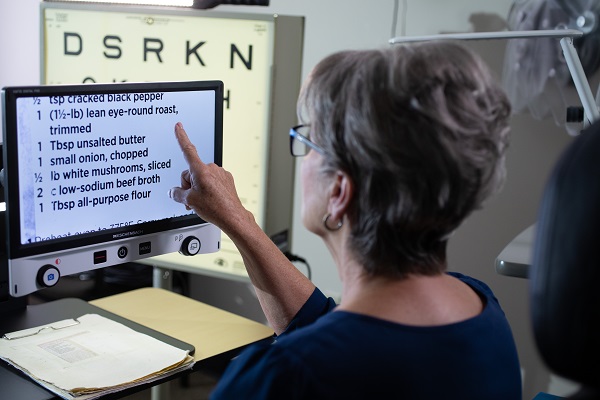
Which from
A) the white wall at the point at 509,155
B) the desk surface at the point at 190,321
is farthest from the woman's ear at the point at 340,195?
the white wall at the point at 509,155

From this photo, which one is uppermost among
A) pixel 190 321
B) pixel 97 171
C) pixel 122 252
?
pixel 97 171

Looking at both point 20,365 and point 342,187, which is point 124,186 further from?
point 342,187

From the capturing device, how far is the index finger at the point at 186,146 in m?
1.45

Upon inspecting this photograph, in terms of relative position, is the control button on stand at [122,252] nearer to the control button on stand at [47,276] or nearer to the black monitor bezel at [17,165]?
the black monitor bezel at [17,165]

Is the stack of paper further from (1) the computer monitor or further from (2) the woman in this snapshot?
(2) the woman

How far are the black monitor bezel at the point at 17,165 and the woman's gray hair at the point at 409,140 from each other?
1.52 feet

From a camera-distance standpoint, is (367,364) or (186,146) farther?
(186,146)

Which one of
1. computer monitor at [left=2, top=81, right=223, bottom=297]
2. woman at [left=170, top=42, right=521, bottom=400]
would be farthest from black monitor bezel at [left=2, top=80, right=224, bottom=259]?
woman at [left=170, top=42, right=521, bottom=400]

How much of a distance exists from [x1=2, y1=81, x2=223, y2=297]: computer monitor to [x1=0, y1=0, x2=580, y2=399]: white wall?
115 cm

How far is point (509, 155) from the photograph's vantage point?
2361mm

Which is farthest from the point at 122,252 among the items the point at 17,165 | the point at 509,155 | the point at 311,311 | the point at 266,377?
the point at 509,155

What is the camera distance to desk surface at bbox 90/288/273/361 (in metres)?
1.72

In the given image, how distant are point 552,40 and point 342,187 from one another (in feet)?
4.72

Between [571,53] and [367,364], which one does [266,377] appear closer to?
[367,364]
